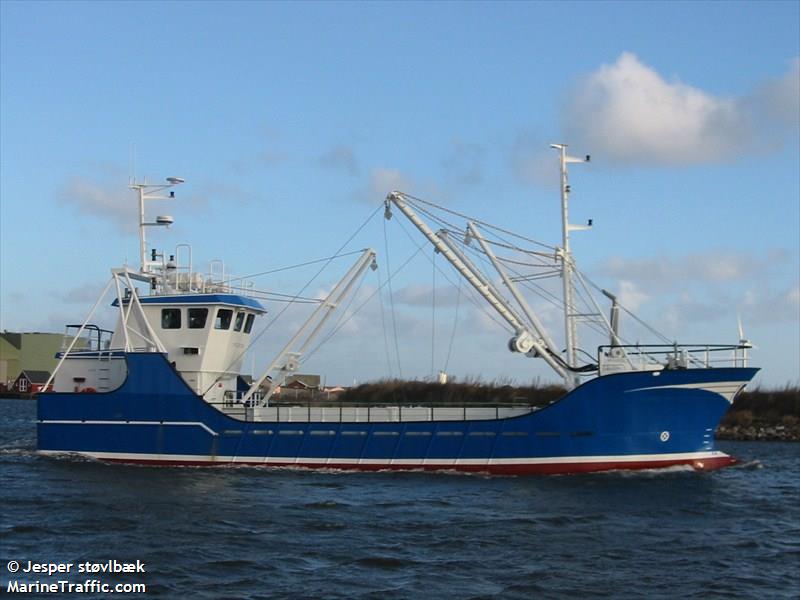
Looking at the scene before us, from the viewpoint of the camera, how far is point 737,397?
45312mm

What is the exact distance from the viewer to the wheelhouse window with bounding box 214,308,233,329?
2966 cm

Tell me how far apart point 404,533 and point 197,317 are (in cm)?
1404

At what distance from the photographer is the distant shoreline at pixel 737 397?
43219 mm

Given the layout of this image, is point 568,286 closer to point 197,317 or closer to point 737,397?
point 197,317

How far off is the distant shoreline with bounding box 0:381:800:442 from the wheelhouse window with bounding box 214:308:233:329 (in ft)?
43.6

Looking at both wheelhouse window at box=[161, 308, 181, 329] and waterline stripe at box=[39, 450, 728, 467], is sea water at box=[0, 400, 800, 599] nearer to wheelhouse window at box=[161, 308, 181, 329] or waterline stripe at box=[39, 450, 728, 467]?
waterline stripe at box=[39, 450, 728, 467]

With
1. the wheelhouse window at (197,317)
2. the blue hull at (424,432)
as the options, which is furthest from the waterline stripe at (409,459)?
the wheelhouse window at (197,317)

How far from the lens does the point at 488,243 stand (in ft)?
93.7

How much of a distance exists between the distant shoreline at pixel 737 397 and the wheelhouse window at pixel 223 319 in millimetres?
13299

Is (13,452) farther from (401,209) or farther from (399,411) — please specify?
(401,209)

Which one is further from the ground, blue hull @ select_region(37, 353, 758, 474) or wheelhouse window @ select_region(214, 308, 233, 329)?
wheelhouse window @ select_region(214, 308, 233, 329)
